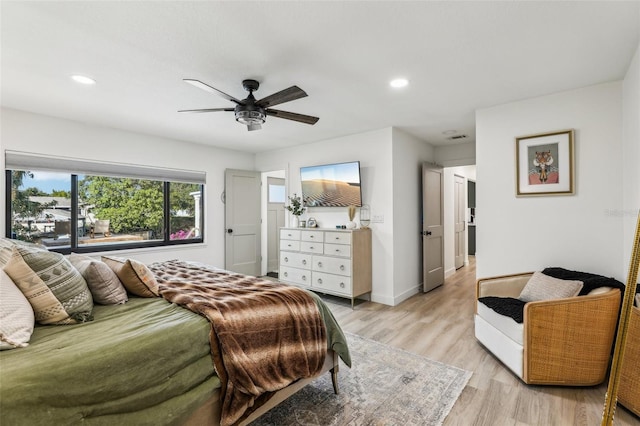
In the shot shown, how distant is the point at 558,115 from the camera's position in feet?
9.32

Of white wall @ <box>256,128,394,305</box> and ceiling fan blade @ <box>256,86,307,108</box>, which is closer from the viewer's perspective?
ceiling fan blade @ <box>256,86,307,108</box>

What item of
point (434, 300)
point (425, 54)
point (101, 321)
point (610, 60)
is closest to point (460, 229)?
point (434, 300)

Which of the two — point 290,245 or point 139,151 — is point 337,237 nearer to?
point 290,245

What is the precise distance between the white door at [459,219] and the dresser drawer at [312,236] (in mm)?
3411

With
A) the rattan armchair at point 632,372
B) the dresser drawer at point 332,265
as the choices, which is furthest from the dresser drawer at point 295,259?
the rattan armchair at point 632,372

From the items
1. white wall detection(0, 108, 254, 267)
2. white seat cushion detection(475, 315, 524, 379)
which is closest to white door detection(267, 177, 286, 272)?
white wall detection(0, 108, 254, 267)

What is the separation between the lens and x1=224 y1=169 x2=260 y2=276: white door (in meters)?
5.24

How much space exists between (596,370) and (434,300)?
2.17 metres

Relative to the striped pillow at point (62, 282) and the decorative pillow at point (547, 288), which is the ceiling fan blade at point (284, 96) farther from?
the decorative pillow at point (547, 288)

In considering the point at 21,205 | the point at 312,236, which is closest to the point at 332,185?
the point at 312,236

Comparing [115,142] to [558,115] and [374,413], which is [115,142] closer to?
[374,413]

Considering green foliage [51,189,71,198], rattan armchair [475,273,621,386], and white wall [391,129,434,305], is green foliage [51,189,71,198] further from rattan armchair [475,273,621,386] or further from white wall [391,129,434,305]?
rattan armchair [475,273,621,386]

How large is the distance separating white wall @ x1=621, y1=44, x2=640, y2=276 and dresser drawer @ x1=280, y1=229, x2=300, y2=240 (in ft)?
11.7

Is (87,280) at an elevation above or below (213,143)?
below
